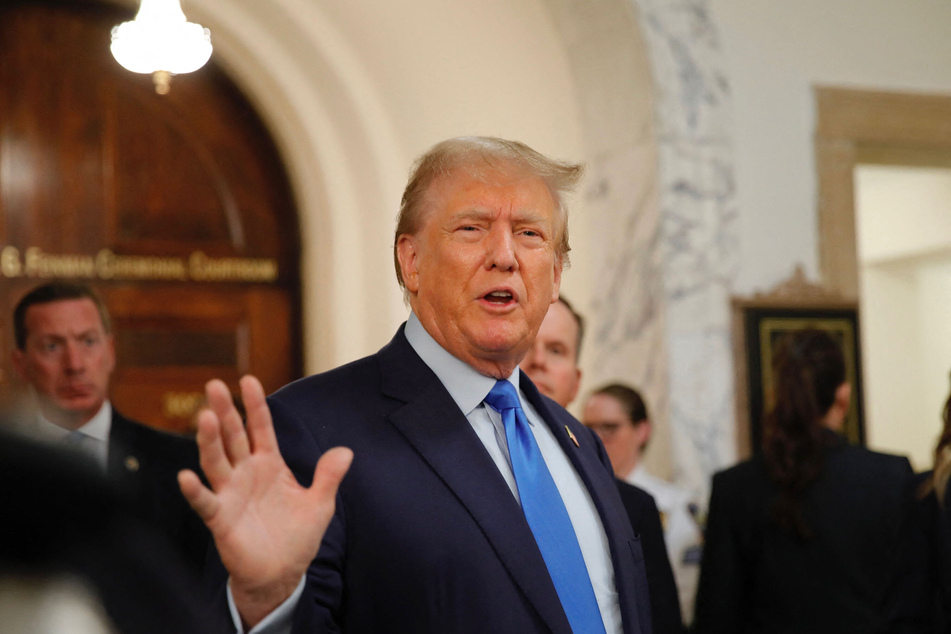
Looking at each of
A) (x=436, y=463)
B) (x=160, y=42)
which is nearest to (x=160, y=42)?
(x=160, y=42)

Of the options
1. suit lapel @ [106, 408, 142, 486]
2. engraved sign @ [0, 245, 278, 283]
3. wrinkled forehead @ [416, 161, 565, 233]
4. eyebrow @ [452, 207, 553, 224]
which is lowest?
suit lapel @ [106, 408, 142, 486]

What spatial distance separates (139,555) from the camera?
584mm

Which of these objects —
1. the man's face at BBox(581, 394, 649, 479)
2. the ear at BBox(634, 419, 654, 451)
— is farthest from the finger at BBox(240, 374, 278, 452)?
the ear at BBox(634, 419, 654, 451)

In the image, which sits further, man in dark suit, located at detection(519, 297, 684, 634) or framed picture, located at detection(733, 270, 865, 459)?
framed picture, located at detection(733, 270, 865, 459)

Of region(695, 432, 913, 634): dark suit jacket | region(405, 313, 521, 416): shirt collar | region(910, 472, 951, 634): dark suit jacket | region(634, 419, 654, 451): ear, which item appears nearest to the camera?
region(405, 313, 521, 416): shirt collar

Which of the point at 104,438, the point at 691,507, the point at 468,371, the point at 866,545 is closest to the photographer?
the point at 468,371

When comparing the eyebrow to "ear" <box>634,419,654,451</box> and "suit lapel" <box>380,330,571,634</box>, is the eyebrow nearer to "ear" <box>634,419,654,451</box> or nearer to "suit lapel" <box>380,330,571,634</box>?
"suit lapel" <box>380,330,571,634</box>

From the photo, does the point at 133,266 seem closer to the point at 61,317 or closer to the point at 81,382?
the point at 61,317

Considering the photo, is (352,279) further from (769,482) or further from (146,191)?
(769,482)

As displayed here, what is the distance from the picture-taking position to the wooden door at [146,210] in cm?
648

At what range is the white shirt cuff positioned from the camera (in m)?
1.50

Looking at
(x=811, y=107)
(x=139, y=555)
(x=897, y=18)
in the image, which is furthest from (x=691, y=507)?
(x=139, y=555)

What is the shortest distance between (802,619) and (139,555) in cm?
331

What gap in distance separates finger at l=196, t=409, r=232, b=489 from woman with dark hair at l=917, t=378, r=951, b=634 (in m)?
2.43
